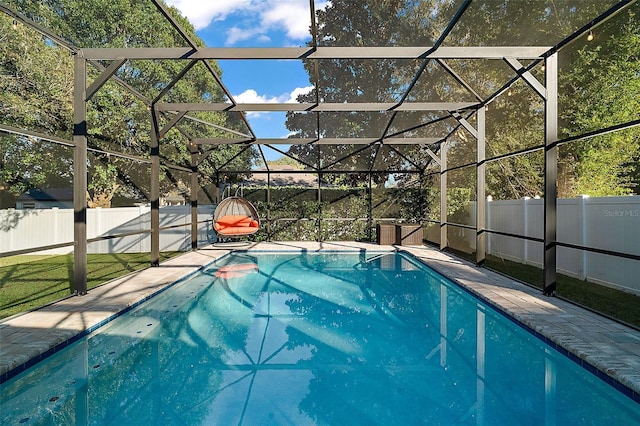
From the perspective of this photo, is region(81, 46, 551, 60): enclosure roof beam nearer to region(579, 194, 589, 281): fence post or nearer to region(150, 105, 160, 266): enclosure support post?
region(150, 105, 160, 266): enclosure support post

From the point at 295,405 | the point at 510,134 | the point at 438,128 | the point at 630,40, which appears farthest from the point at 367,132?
the point at 295,405

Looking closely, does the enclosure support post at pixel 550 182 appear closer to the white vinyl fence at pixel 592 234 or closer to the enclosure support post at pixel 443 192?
the white vinyl fence at pixel 592 234

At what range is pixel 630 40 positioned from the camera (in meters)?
8.27

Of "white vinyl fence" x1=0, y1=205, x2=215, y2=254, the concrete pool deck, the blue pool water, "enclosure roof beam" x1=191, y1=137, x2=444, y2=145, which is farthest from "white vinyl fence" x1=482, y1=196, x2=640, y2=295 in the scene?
"white vinyl fence" x1=0, y1=205, x2=215, y2=254

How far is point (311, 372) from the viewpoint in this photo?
120 inches

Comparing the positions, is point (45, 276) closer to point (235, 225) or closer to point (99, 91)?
point (235, 225)

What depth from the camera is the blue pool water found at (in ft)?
7.86

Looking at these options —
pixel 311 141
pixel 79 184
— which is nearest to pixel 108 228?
pixel 79 184

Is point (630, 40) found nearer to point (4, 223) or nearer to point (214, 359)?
point (214, 359)

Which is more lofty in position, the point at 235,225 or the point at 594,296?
the point at 235,225

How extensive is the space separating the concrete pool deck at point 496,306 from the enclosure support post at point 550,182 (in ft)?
1.19

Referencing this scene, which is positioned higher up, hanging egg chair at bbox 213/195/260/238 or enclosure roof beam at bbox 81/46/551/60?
enclosure roof beam at bbox 81/46/551/60

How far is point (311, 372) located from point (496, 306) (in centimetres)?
267

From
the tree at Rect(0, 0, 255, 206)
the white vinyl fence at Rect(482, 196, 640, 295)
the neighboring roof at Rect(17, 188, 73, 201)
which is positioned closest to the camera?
the white vinyl fence at Rect(482, 196, 640, 295)
